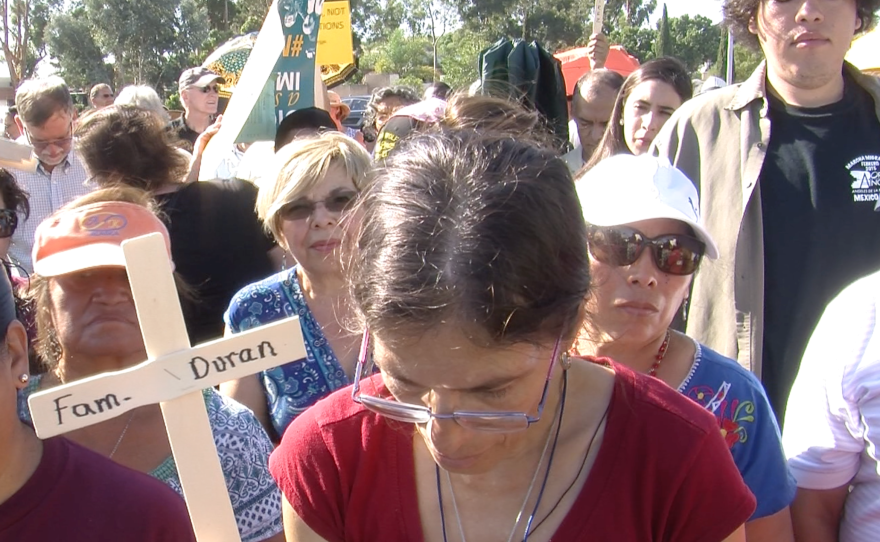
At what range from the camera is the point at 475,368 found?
1.24 m

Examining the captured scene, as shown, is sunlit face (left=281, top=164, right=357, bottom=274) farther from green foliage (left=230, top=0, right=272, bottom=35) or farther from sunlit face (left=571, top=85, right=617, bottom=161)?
green foliage (left=230, top=0, right=272, bottom=35)

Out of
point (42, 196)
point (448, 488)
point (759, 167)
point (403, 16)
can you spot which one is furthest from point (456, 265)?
point (403, 16)

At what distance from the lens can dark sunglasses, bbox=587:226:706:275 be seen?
177 cm

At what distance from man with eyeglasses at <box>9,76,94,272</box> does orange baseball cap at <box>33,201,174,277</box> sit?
8.32 feet

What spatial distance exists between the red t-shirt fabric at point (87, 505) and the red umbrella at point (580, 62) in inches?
416

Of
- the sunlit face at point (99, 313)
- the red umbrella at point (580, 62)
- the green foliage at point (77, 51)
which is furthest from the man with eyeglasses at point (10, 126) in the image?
the green foliage at point (77, 51)

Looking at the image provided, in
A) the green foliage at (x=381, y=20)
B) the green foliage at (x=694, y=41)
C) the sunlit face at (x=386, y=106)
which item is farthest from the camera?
the green foliage at (x=381, y=20)

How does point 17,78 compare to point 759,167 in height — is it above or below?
below

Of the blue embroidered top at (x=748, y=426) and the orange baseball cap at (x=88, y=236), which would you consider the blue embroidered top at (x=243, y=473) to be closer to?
the orange baseball cap at (x=88, y=236)

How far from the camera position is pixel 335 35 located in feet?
20.2

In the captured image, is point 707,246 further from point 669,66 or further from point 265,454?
point 669,66

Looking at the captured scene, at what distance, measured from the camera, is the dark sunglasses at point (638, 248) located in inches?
69.6

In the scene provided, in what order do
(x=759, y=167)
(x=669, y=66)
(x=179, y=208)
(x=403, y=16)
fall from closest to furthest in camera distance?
(x=759, y=167) → (x=179, y=208) → (x=669, y=66) → (x=403, y=16)

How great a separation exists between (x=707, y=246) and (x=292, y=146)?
55.1 inches
